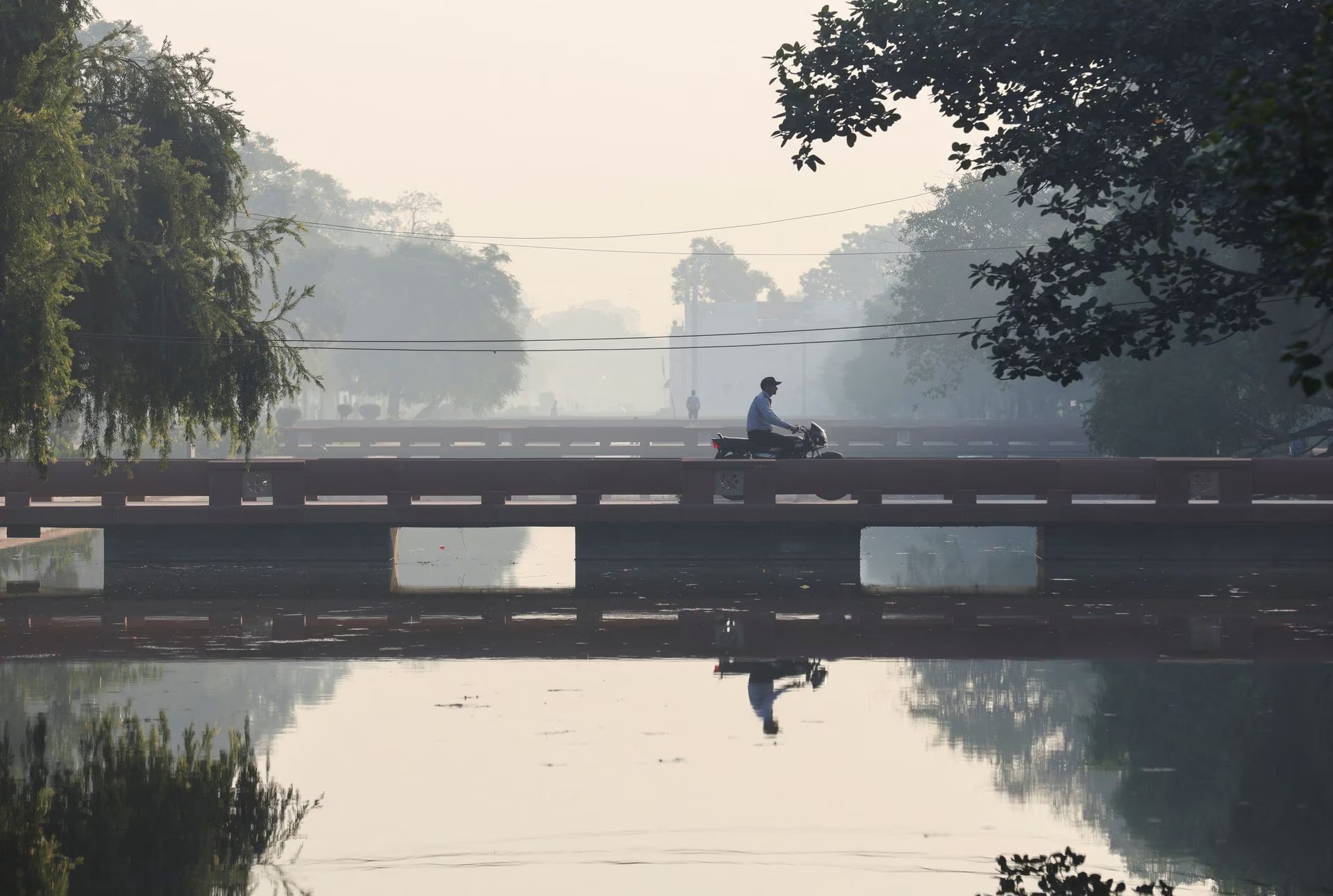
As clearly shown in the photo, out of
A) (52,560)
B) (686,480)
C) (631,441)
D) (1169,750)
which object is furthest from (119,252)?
(631,441)

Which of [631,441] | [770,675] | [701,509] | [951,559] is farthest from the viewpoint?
[631,441]

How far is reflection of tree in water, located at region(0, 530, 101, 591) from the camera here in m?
22.3

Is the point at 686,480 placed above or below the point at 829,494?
above

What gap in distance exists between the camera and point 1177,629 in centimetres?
1572

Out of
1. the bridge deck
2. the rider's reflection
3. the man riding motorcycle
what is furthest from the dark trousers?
the rider's reflection

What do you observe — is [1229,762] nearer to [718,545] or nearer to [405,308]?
[718,545]

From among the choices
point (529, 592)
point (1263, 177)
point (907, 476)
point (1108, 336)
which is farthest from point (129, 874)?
point (907, 476)

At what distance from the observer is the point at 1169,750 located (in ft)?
33.0

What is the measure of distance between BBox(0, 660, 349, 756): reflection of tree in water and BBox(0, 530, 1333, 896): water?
4cm

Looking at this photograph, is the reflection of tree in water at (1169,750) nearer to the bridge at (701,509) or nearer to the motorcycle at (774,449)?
the bridge at (701,509)

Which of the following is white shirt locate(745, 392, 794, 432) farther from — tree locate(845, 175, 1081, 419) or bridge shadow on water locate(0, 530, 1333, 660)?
tree locate(845, 175, 1081, 419)

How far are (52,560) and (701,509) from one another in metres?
10.3

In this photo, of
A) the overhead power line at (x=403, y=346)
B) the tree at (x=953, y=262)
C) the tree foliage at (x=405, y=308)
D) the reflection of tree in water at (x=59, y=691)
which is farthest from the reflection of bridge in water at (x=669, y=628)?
the tree foliage at (x=405, y=308)

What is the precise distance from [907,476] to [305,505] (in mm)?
8360
